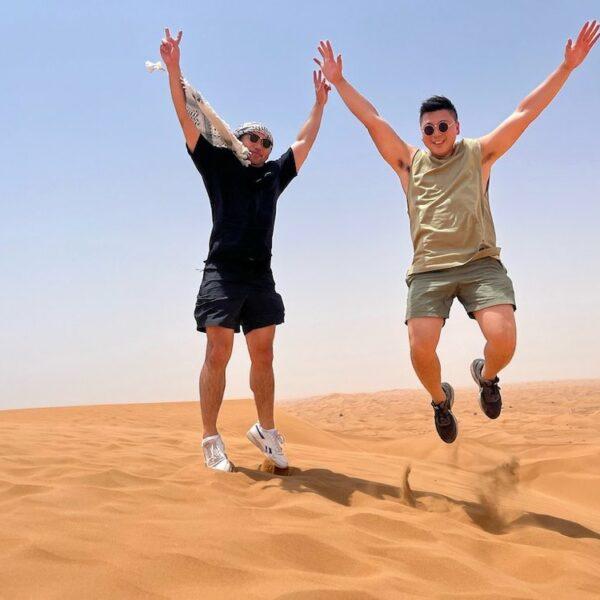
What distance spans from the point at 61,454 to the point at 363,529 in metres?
2.62

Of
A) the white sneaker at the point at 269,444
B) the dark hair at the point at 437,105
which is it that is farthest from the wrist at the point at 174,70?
the white sneaker at the point at 269,444

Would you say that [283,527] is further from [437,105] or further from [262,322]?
[437,105]

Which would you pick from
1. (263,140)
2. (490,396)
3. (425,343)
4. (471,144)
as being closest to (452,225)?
(471,144)

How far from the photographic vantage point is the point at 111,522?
8.13ft

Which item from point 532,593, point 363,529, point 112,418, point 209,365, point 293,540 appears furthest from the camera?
point 112,418

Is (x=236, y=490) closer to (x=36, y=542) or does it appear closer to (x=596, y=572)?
(x=36, y=542)

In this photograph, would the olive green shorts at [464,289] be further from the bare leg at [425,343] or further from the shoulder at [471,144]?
the shoulder at [471,144]

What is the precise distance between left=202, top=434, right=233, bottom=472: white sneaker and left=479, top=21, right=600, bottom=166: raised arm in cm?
246

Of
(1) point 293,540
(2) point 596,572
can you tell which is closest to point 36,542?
(1) point 293,540

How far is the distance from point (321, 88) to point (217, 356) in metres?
2.18

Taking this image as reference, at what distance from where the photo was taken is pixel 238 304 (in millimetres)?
3975

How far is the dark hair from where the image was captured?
3.90 metres

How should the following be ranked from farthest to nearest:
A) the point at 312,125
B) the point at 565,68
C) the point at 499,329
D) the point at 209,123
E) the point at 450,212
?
1. the point at 312,125
2. the point at 209,123
3. the point at 565,68
4. the point at 450,212
5. the point at 499,329

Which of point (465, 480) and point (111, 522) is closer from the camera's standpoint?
point (111, 522)
